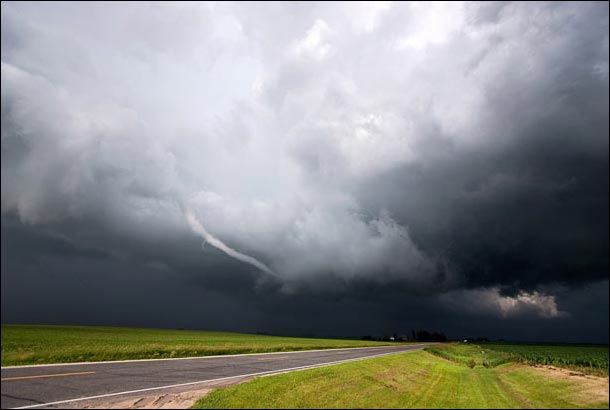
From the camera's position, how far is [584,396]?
14000 millimetres

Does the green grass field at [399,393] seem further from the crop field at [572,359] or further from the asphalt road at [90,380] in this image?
the asphalt road at [90,380]

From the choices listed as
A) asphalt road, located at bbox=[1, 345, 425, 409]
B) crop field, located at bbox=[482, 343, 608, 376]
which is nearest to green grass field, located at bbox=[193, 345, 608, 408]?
crop field, located at bbox=[482, 343, 608, 376]

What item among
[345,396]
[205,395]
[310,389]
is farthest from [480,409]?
[205,395]

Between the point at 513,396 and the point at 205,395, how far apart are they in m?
13.2

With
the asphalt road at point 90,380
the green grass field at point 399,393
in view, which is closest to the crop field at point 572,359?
the green grass field at point 399,393

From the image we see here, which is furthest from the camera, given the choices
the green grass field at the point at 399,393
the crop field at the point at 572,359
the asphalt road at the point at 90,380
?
the crop field at the point at 572,359

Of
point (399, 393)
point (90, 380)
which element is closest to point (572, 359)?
point (399, 393)

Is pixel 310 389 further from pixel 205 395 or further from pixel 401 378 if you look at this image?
pixel 401 378

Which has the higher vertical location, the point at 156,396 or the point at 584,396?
the point at 584,396

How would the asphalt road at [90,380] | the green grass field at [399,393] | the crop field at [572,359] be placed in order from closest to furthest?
A: 1. the asphalt road at [90,380]
2. the green grass field at [399,393]
3. the crop field at [572,359]

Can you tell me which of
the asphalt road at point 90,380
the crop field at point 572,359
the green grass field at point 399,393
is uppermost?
the crop field at point 572,359

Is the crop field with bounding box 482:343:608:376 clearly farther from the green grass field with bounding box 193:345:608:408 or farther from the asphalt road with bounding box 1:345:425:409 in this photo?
the asphalt road with bounding box 1:345:425:409

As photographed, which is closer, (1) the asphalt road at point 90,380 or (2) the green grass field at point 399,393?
(1) the asphalt road at point 90,380

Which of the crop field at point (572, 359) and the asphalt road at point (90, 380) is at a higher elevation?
the crop field at point (572, 359)
